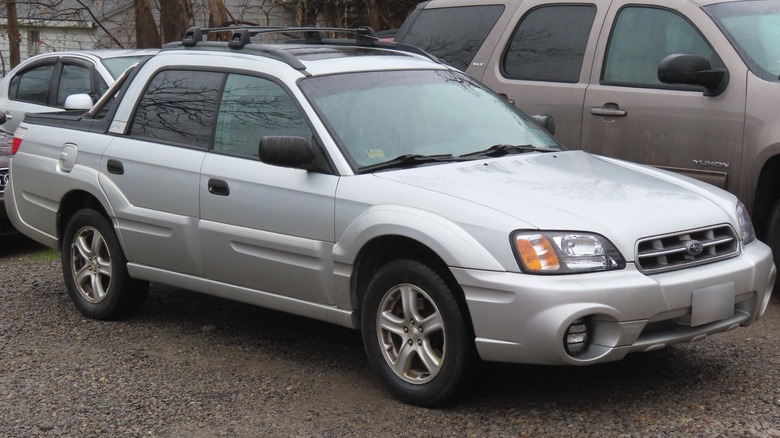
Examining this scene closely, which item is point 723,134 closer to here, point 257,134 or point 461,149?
point 461,149

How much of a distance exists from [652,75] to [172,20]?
1050 cm

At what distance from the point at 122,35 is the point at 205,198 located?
77.2ft

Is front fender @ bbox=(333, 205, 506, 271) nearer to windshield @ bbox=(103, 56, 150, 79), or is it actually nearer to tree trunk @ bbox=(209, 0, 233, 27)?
windshield @ bbox=(103, 56, 150, 79)

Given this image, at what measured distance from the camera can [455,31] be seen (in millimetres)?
8719

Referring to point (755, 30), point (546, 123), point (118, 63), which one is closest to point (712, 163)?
point (755, 30)

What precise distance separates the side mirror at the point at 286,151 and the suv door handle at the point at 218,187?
0.49 meters

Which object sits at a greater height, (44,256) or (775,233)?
(775,233)

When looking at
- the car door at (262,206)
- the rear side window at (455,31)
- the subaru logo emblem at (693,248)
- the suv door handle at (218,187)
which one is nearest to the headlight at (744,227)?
the subaru logo emblem at (693,248)

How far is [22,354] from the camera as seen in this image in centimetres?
650

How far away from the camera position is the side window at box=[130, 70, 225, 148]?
6422 millimetres

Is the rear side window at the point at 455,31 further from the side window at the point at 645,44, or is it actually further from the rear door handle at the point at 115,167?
the rear door handle at the point at 115,167

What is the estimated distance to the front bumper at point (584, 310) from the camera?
4727 mm

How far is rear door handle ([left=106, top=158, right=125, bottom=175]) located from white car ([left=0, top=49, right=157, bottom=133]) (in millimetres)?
4878

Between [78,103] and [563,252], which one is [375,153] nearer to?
[563,252]
